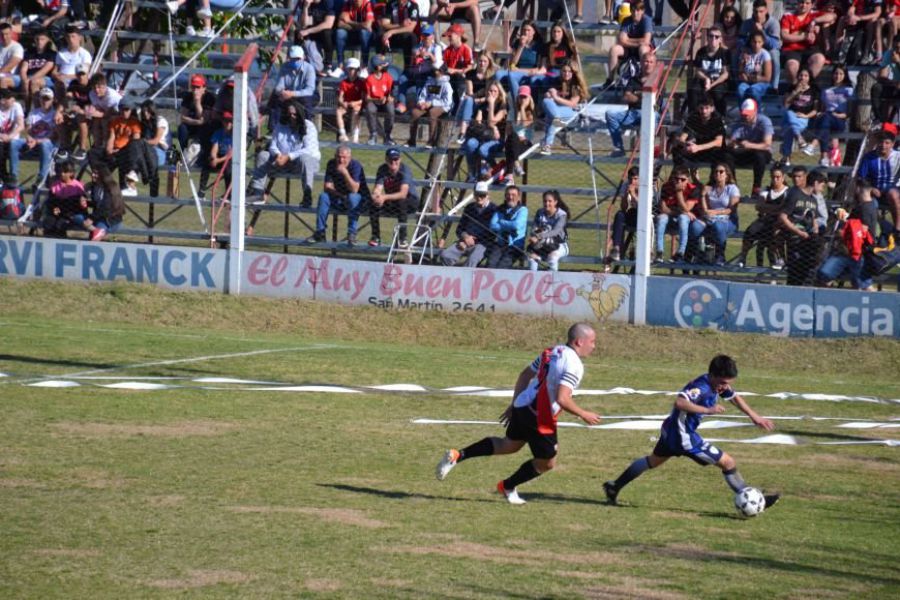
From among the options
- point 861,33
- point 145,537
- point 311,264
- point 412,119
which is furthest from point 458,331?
point 145,537

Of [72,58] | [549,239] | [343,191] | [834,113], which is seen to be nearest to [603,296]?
[549,239]

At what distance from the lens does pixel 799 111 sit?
22.7 meters

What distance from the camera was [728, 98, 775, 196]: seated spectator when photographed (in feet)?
72.0

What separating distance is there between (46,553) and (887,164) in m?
15.2

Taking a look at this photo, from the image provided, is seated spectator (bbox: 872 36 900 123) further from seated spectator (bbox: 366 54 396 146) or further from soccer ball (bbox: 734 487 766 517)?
soccer ball (bbox: 734 487 766 517)

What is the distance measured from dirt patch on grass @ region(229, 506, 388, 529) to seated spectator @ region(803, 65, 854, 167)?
13.7 metres

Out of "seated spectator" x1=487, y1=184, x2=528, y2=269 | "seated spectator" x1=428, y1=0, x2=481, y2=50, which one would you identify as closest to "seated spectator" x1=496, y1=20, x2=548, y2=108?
"seated spectator" x1=428, y1=0, x2=481, y2=50

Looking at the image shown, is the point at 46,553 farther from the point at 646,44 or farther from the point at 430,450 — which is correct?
the point at 646,44

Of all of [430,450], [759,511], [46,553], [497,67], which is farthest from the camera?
[497,67]

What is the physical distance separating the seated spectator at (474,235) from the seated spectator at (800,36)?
6.05 m

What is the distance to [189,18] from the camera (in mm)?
30875

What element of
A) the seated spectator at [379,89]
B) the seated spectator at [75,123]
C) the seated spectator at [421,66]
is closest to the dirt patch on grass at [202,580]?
the seated spectator at [379,89]

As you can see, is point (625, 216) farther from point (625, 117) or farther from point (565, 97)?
point (565, 97)

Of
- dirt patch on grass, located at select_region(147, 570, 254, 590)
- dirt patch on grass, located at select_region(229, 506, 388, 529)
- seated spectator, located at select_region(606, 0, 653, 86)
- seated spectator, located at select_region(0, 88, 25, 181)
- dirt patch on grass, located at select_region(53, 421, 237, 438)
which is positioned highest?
seated spectator, located at select_region(606, 0, 653, 86)
